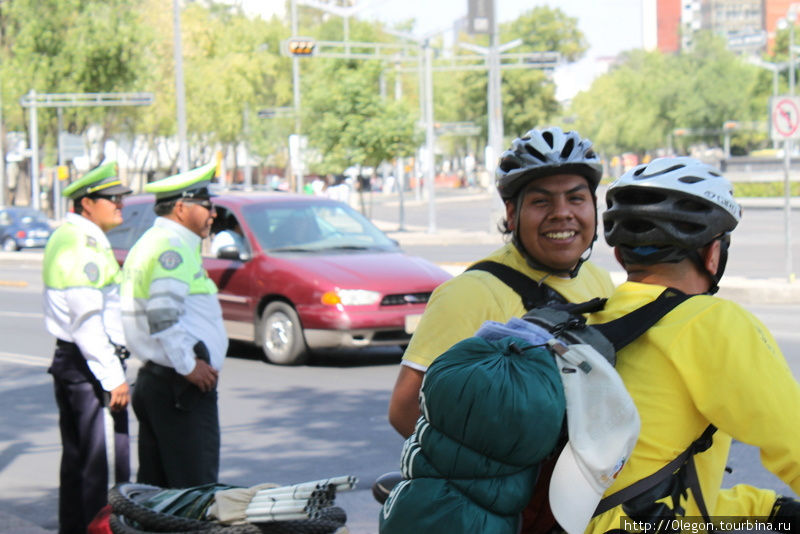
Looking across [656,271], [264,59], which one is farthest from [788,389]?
[264,59]

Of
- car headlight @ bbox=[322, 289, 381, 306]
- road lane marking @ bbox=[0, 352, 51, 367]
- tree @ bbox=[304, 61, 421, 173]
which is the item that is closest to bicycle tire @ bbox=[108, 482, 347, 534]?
car headlight @ bbox=[322, 289, 381, 306]

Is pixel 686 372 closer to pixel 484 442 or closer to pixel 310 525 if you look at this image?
pixel 484 442

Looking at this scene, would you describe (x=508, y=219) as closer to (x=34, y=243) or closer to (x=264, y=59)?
(x=34, y=243)

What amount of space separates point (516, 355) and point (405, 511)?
1.18 ft

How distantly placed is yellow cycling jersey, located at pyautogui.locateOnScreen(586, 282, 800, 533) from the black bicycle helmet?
0.15 m

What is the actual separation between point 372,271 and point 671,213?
8.61 m

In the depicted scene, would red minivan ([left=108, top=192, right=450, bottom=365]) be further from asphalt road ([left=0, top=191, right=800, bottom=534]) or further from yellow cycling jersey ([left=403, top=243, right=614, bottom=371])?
yellow cycling jersey ([left=403, top=243, right=614, bottom=371])

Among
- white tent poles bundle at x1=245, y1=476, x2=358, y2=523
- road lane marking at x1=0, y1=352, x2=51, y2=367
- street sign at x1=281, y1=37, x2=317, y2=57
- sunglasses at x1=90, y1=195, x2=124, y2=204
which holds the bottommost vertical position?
road lane marking at x1=0, y1=352, x2=51, y2=367

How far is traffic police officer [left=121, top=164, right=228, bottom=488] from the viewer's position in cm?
454

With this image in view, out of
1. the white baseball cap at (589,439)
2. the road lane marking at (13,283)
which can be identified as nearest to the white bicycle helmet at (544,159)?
the white baseball cap at (589,439)

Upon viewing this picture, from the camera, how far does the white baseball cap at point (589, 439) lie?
2.04 metres

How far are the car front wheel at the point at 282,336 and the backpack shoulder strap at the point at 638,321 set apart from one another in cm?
869

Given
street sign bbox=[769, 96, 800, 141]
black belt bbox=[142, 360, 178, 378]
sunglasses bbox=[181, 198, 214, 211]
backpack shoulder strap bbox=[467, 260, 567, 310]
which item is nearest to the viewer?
backpack shoulder strap bbox=[467, 260, 567, 310]

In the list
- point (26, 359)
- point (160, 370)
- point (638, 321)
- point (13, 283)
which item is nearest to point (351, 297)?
point (26, 359)
